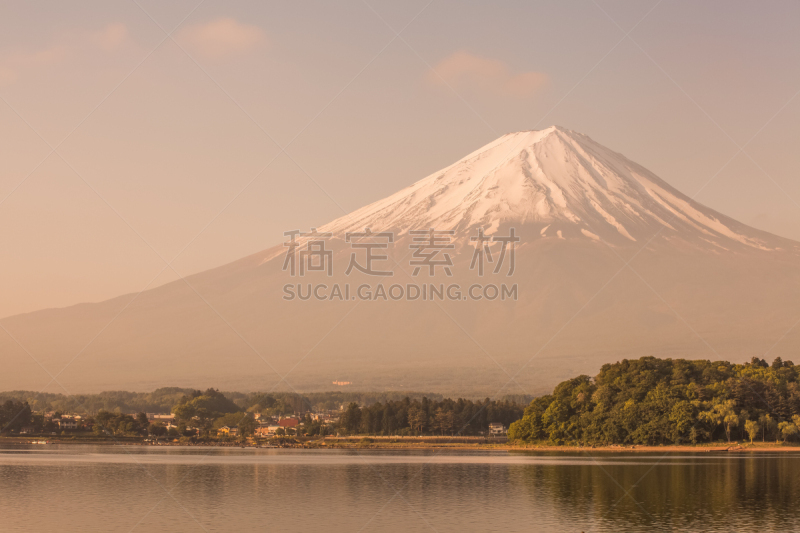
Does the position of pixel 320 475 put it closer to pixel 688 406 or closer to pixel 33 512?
pixel 33 512

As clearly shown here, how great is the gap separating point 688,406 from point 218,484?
151 feet

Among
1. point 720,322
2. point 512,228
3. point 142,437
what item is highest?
point 512,228

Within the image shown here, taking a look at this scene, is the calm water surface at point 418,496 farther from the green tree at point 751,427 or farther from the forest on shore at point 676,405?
the forest on shore at point 676,405

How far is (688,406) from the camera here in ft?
275

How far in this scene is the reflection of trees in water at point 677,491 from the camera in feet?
129

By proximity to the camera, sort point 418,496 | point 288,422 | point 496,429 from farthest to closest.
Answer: point 288,422
point 496,429
point 418,496

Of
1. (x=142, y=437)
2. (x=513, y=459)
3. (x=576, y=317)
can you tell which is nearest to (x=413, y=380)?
(x=576, y=317)

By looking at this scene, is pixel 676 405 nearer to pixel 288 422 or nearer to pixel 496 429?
pixel 496 429

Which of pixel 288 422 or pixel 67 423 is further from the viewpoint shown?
pixel 288 422

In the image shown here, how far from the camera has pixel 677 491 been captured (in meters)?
48.3

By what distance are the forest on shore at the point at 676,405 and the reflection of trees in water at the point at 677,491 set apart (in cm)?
1343

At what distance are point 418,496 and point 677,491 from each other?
1382 cm

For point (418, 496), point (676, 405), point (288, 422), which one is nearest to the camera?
point (418, 496)

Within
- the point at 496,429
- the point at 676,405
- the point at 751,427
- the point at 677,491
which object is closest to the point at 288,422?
the point at 496,429
